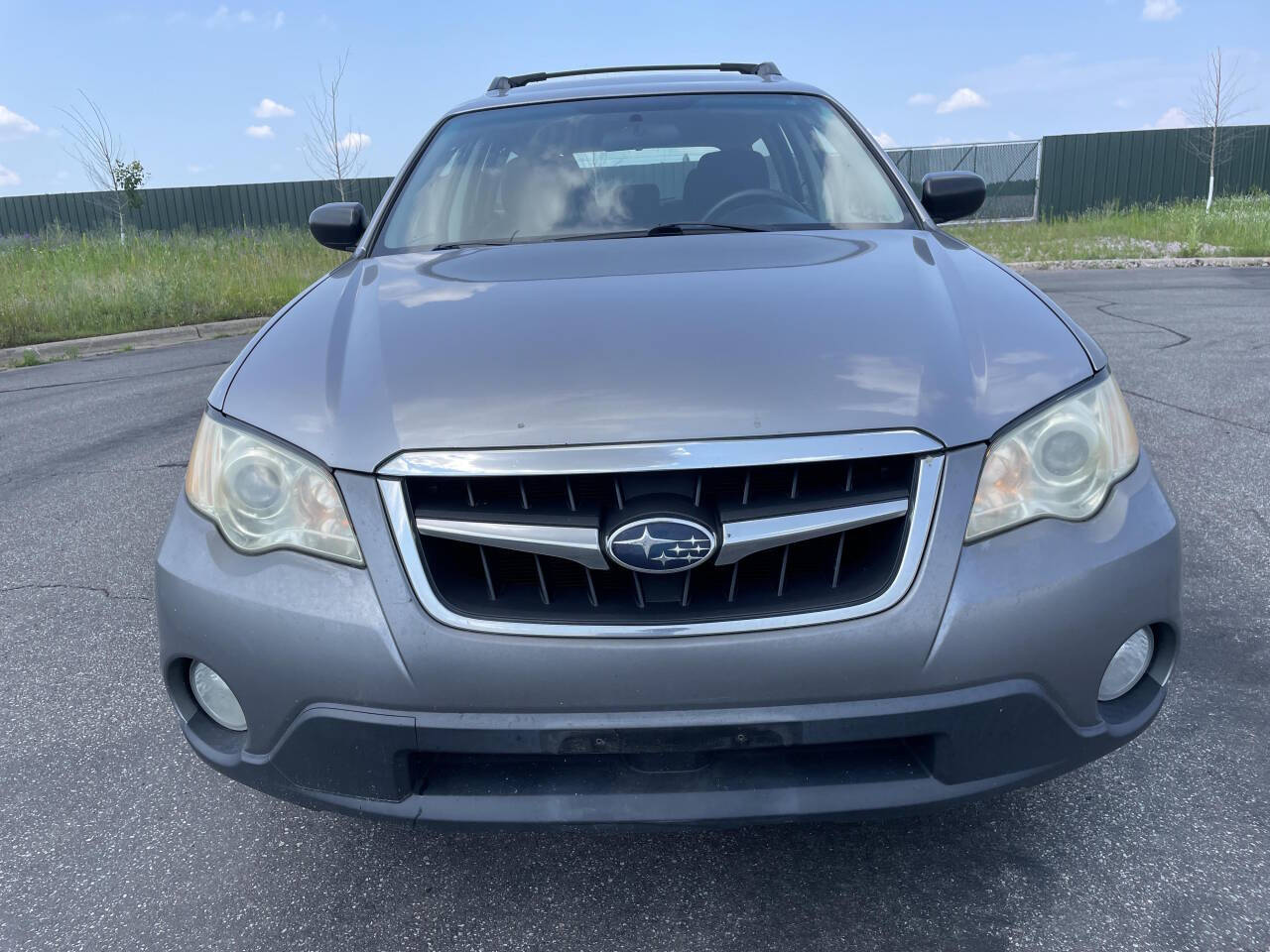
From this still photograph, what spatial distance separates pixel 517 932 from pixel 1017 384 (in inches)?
52.0

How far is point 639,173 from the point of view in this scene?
298 cm

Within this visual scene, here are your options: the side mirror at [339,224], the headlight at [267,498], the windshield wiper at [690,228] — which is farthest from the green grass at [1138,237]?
the headlight at [267,498]

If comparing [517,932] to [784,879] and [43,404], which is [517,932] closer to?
[784,879]

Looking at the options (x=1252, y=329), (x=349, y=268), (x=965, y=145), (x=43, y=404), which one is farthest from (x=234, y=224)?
(x=349, y=268)

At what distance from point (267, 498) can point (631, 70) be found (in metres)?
3.11

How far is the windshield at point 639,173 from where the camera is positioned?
2807mm

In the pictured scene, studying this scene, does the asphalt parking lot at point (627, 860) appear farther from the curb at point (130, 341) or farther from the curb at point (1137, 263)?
the curb at point (1137, 263)

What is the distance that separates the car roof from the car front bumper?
2.07 meters

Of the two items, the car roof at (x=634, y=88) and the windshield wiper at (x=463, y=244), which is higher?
the car roof at (x=634, y=88)

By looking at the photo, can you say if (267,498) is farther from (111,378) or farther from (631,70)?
(111,378)

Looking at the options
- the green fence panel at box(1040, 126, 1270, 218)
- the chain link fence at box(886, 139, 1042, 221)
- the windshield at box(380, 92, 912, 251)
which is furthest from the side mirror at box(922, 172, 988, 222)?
the green fence panel at box(1040, 126, 1270, 218)

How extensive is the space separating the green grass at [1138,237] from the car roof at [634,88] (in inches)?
491

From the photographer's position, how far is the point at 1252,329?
7.65m

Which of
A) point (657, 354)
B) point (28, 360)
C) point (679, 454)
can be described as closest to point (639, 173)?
point (657, 354)
